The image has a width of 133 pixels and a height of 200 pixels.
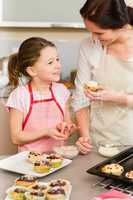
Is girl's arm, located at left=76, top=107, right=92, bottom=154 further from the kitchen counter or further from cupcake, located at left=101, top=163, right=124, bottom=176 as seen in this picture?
cupcake, located at left=101, top=163, right=124, bottom=176

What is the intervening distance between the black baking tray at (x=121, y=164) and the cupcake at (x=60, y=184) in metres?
0.11

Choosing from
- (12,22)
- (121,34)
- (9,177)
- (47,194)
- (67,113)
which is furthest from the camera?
(12,22)

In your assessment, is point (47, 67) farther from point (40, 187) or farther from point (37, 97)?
point (40, 187)

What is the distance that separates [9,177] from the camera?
152 centimetres

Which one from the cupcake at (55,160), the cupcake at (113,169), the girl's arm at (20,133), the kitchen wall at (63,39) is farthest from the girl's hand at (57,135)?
the kitchen wall at (63,39)

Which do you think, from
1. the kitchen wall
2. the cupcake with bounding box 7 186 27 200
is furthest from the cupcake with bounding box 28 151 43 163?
the kitchen wall

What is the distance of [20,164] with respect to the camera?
1621mm

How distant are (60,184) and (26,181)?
0.11 meters

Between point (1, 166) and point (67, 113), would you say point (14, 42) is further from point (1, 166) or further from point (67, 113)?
point (1, 166)

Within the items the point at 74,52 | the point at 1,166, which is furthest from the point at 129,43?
the point at 74,52

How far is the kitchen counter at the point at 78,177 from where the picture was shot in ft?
4.58

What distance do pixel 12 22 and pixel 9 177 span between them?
5.14 ft

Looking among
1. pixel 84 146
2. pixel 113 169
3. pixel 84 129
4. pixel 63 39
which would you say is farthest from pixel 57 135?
pixel 63 39

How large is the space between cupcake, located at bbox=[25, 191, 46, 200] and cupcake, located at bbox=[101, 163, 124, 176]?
0.87 ft
